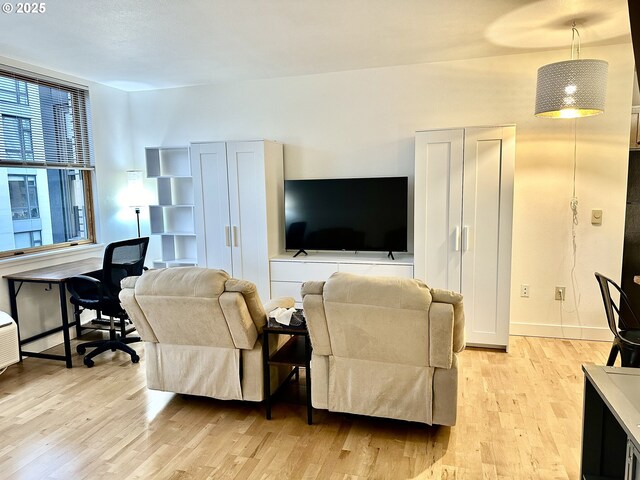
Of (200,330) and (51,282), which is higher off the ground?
(51,282)

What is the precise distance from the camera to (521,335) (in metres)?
4.30

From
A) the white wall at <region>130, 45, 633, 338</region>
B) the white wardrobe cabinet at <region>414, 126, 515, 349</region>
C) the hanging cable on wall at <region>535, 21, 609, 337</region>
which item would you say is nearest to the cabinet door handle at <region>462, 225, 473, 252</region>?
the white wardrobe cabinet at <region>414, 126, 515, 349</region>

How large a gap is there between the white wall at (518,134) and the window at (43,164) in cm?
Result: 163

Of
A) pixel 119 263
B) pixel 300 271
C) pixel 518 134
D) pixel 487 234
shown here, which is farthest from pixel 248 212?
pixel 518 134

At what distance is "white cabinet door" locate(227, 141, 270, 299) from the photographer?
4.50m

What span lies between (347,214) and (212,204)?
1464mm

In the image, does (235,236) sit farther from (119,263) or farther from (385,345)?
(385,345)

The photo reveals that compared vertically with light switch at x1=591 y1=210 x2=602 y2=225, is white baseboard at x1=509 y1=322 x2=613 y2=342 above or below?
below

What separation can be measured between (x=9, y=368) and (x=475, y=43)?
4872mm

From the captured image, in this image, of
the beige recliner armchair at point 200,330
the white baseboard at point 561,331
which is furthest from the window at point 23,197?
the white baseboard at point 561,331

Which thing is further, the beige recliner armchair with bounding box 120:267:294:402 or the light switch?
the light switch

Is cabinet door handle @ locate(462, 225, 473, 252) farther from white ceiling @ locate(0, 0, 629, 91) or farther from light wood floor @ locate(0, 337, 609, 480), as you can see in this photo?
white ceiling @ locate(0, 0, 629, 91)

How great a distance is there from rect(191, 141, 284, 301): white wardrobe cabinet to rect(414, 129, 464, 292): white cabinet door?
1.56 metres

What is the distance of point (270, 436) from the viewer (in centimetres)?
257
